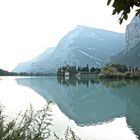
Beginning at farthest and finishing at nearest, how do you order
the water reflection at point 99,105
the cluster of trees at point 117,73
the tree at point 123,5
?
1. the cluster of trees at point 117,73
2. the water reflection at point 99,105
3. the tree at point 123,5

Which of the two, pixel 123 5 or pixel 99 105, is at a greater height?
pixel 123 5

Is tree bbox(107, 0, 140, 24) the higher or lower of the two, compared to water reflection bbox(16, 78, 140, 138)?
higher

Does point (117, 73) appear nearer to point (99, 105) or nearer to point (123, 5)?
point (99, 105)

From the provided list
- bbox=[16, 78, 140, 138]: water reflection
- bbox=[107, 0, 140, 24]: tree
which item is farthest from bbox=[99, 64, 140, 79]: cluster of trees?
bbox=[107, 0, 140, 24]: tree

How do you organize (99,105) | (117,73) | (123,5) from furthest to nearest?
(117,73) < (99,105) < (123,5)

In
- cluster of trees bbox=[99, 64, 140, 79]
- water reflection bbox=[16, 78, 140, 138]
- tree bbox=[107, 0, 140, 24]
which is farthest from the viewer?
cluster of trees bbox=[99, 64, 140, 79]

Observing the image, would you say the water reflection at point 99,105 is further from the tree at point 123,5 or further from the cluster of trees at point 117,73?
the cluster of trees at point 117,73

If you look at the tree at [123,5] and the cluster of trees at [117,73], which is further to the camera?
the cluster of trees at [117,73]

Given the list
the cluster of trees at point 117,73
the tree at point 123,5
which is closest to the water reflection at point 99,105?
the tree at point 123,5

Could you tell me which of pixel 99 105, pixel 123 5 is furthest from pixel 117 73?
pixel 123 5

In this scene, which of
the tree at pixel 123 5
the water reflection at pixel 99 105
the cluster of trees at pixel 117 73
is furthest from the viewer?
the cluster of trees at pixel 117 73

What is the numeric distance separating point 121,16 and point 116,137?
83.1 ft

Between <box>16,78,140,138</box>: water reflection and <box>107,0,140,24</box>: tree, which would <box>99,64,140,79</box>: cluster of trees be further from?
<box>107,0,140,24</box>: tree

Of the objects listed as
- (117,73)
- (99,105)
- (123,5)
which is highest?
(117,73)
